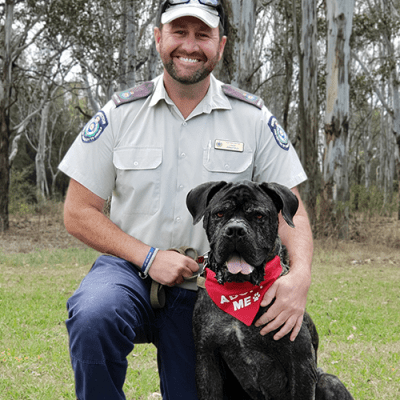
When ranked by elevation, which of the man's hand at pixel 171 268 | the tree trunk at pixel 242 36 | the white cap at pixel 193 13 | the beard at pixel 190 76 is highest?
the tree trunk at pixel 242 36

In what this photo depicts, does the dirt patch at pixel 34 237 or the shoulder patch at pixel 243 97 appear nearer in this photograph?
the shoulder patch at pixel 243 97

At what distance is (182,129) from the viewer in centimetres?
297

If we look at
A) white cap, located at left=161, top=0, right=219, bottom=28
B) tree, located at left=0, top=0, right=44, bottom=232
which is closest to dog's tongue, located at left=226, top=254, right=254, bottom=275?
white cap, located at left=161, top=0, right=219, bottom=28

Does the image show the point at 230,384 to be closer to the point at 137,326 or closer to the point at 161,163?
the point at 137,326

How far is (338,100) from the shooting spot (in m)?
11.6

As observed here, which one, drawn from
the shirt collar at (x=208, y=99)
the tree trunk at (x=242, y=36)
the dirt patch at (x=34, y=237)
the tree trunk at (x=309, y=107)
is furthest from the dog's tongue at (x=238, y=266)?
the dirt patch at (x=34, y=237)

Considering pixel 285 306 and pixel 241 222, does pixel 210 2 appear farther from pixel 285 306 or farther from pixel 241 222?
pixel 285 306

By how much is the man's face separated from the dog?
2.63 ft

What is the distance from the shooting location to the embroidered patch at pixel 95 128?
9.34 feet

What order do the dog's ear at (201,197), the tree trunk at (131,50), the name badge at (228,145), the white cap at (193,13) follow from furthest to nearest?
the tree trunk at (131,50) → the name badge at (228,145) → the white cap at (193,13) → the dog's ear at (201,197)

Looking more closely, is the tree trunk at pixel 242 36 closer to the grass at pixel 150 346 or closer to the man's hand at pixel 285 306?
the grass at pixel 150 346

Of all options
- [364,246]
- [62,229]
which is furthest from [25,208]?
[364,246]

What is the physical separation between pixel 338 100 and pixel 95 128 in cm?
977

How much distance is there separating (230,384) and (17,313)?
4.24 metres
